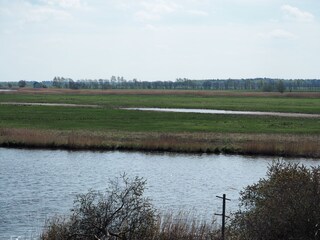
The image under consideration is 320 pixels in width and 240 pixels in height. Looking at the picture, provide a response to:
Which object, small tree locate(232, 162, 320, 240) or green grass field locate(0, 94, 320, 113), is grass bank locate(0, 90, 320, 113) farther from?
small tree locate(232, 162, 320, 240)

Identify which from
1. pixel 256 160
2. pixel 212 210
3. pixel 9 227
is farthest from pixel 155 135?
pixel 9 227

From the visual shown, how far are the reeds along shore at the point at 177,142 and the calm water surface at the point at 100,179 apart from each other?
191 centimetres

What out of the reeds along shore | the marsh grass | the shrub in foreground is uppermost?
the shrub in foreground

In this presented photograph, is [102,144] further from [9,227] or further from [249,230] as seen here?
[249,230]

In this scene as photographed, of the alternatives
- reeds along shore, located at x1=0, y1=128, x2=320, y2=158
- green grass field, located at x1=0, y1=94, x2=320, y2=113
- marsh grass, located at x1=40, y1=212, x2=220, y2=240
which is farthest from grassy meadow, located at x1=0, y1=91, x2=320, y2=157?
marsh grass, located at x1=40, y1=212, x2=220, y2=240

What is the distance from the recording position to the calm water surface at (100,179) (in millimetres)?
24516

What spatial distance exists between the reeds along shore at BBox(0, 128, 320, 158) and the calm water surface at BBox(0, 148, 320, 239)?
1908 mm

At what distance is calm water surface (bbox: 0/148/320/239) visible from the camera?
24516 mm

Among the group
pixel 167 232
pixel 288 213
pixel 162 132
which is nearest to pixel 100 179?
pixel 167 232

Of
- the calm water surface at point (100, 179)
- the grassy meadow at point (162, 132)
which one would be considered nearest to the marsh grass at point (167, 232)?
the calm water surface at point (100, 179)

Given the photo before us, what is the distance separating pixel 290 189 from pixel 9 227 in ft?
36.3

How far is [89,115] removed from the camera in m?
71.7

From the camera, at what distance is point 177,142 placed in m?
45.8

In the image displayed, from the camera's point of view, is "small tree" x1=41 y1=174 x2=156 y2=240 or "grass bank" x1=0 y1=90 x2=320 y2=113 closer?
"small tree" x1=41 y1=174 x2=156 y2=240
